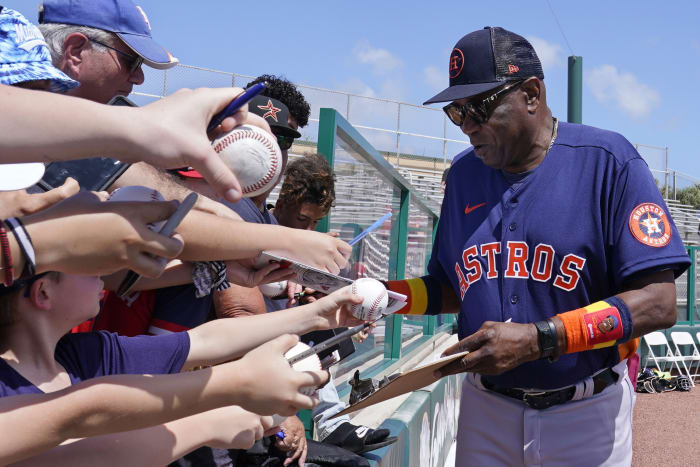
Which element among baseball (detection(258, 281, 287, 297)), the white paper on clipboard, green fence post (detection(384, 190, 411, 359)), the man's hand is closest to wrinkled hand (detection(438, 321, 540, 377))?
the white paper on clipboard

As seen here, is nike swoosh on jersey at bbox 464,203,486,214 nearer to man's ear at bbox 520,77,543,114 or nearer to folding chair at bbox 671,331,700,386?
man's ear at bbox 520,77,543,114

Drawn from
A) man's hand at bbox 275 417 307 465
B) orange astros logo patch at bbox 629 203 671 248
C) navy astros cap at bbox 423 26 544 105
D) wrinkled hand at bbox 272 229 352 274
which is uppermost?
navy astros cap at bbox 423 26 544 105

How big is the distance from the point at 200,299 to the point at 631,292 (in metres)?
1.53

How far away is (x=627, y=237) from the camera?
2439mm

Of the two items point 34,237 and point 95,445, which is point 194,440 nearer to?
point 95,445

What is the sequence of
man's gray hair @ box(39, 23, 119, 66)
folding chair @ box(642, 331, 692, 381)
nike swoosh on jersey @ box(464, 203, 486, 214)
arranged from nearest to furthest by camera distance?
man's gray hair @ box(39, 23, 119, 66) → nike swoosh on jersey @ box(464, 203, 486, 214) → folding chair @ box(642, 331, 692, 381)

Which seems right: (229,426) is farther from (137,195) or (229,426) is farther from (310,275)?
(137,195)

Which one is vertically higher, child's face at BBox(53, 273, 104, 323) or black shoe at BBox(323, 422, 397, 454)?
child's face at BBox(53, 273, 104, 323)

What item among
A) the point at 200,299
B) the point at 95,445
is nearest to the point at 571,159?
the point at 200,299

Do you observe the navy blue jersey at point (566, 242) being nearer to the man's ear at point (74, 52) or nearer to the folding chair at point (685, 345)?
the man's ear at point (74, 52)

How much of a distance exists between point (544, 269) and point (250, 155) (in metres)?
1.47

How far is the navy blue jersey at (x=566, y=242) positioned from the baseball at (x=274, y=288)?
0.74m

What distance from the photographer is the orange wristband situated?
7.68 ft

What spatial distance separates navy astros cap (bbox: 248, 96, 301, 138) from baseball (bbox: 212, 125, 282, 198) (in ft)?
3.14
